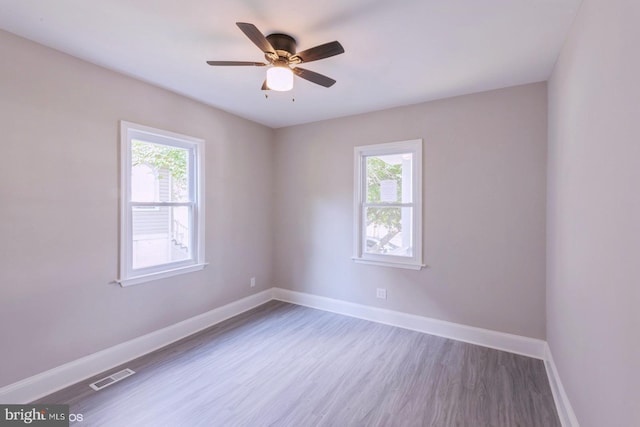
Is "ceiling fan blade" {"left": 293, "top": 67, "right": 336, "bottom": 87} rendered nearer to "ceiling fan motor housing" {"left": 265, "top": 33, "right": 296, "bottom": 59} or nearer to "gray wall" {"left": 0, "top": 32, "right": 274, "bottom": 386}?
"ceiling fan motor housing" {"left": 265, "top": 33, "right": 296, "bottom": 59}

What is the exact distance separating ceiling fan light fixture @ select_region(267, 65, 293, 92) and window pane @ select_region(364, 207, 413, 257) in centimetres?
212

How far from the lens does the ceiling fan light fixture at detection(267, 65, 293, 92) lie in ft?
6.91

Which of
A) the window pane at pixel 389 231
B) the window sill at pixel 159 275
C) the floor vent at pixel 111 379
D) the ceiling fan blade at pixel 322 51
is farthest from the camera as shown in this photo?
the window pane at pixel 389 231

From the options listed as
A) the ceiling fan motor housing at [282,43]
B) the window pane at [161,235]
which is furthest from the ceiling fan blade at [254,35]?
the window pane at [161,235]

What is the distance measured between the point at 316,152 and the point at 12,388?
12.1ft

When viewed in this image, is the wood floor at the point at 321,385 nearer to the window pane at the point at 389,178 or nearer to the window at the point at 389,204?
the window at the point at 389,204

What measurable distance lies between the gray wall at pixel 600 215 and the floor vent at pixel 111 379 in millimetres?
3223

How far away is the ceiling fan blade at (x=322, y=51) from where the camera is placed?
179cm

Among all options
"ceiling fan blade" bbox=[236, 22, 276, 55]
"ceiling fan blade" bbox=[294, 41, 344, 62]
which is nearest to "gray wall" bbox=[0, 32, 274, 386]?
"ceiling fan blade" bbox=[236, 22, 276, 55]

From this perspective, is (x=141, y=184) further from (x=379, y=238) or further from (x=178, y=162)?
(x=379, y=238)

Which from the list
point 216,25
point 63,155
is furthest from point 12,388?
point 216,25

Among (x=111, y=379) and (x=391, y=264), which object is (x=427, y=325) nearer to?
(x=391, y=264)

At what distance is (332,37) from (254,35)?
0.67m

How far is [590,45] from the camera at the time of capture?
157cm
